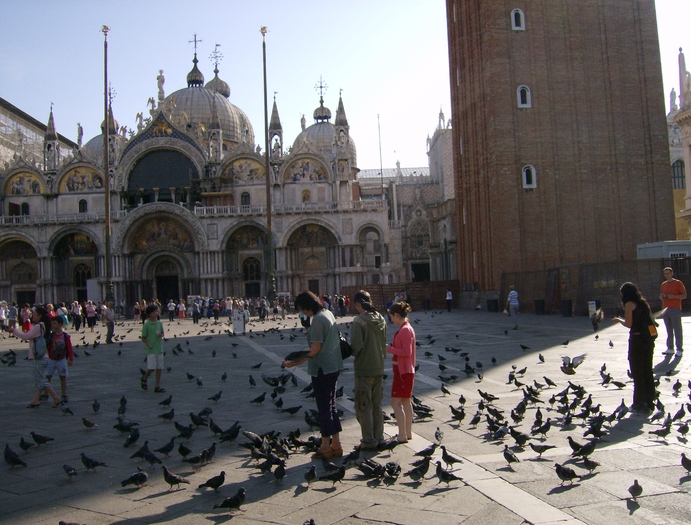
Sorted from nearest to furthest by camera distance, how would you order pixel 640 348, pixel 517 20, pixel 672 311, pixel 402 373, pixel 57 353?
pixel 402 373, pixel 640 348, pixel 57 353, pixel 672 311, pixel 517 20

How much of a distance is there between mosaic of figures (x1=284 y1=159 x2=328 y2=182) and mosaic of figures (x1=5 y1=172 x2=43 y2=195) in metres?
17.2

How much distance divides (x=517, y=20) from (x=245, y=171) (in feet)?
71.7

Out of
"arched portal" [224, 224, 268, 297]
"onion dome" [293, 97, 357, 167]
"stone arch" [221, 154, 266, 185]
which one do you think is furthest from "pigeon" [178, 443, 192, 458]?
"onion dome" [293, 97, 357, 167]

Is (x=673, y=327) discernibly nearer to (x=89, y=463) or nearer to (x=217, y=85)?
(x=89, y=463)

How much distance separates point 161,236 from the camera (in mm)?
44062

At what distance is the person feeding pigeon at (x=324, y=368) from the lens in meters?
5.82

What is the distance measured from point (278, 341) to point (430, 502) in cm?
A: 1448

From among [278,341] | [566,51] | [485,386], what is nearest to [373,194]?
[566,51]

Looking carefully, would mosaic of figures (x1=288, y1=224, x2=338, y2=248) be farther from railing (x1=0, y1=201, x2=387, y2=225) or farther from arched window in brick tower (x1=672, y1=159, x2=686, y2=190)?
arched window in brick tower (x1=672, y1=159, x2=686, y2=190)

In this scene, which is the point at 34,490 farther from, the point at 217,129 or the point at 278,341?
the point at 217,129

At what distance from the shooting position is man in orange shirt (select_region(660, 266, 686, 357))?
11.1 m

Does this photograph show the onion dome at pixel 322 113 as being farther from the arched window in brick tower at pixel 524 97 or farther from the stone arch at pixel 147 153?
the arched window in brick tower at pixel 524 97

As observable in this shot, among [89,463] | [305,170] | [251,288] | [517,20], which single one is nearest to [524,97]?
[517,20]

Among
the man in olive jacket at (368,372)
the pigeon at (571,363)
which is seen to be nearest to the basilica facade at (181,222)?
the pigeon at (571,363)
